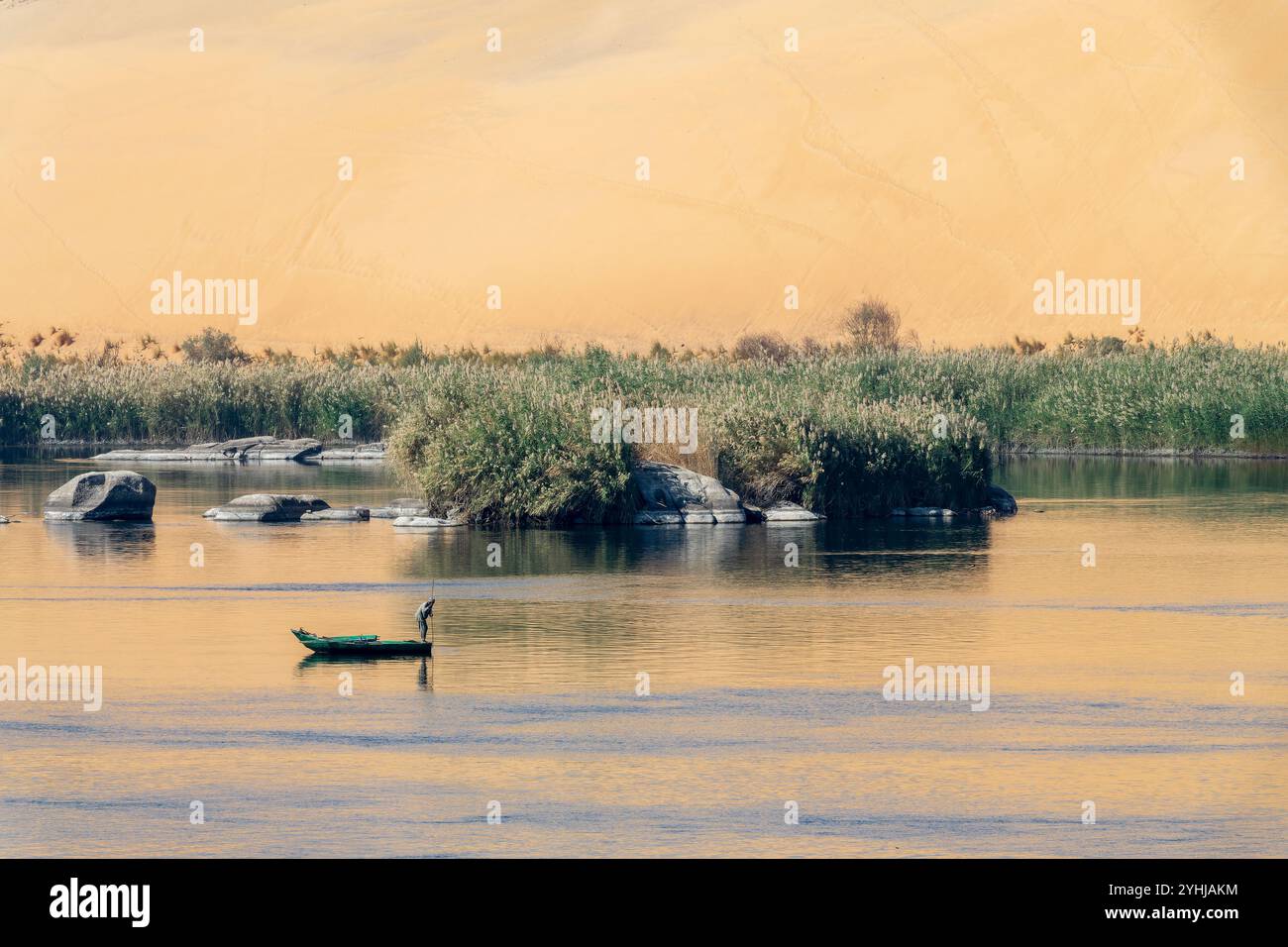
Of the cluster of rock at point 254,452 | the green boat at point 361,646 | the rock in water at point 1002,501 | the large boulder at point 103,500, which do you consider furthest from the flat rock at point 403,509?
the cluster of rock at point 254,452

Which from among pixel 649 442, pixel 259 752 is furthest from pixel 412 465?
pixel 259 752

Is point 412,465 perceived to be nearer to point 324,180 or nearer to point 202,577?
point 202,577

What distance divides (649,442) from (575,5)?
90.0m

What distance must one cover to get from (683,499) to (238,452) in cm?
2320

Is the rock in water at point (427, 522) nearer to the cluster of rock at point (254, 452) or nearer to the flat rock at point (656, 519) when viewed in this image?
the flat rock at point (656, 519)

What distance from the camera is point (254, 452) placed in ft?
183

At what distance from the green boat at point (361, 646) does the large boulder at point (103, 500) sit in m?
15.7

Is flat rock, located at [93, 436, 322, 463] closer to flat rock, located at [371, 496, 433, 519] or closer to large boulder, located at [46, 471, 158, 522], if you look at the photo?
large boulder, located at [46, 471, 158, 522]

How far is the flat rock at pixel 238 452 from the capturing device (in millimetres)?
54281
